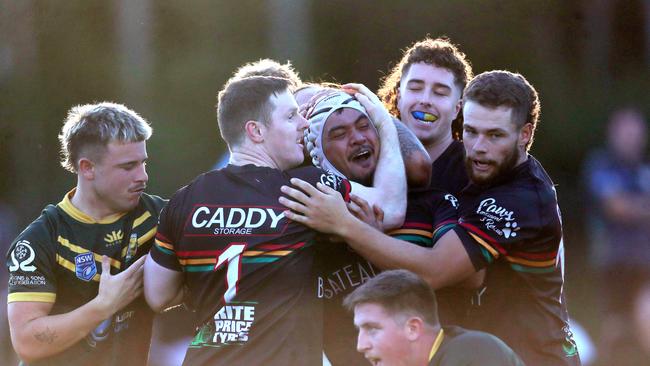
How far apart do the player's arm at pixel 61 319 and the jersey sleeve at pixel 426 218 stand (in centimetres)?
125

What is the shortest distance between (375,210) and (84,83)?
5.54 m

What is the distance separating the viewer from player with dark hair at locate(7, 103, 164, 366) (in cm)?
443

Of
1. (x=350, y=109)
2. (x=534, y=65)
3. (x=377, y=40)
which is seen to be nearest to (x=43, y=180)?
(x=377, y=40)

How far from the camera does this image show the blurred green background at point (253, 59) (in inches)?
343

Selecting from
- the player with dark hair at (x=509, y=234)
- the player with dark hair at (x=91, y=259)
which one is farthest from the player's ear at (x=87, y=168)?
the player with dark hair at (x=509, y=234)

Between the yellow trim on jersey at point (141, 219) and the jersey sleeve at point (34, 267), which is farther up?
the yellow trim on jersey at point (141, 219)

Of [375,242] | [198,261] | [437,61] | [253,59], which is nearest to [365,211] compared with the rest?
[375,242]

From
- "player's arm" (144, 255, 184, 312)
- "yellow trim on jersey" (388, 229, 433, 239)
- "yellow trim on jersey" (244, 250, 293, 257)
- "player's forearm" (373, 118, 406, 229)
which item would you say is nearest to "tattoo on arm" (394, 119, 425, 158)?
"player's forearm" (373, 118, 406, 229)

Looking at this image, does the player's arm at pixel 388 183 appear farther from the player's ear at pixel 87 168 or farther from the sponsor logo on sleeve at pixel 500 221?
the player's ear at pixel 87 168

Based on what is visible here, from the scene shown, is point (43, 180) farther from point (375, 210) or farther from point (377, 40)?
point (375, 210)

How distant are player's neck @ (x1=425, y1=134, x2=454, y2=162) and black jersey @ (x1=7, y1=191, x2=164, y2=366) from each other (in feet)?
5.19

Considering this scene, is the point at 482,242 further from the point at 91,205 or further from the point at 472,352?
the point at 91,205

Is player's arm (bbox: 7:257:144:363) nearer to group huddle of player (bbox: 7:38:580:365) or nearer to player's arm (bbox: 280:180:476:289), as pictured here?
group huddle of player (bbox: 7:38:580:365)

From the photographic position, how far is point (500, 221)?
4.47 metres
